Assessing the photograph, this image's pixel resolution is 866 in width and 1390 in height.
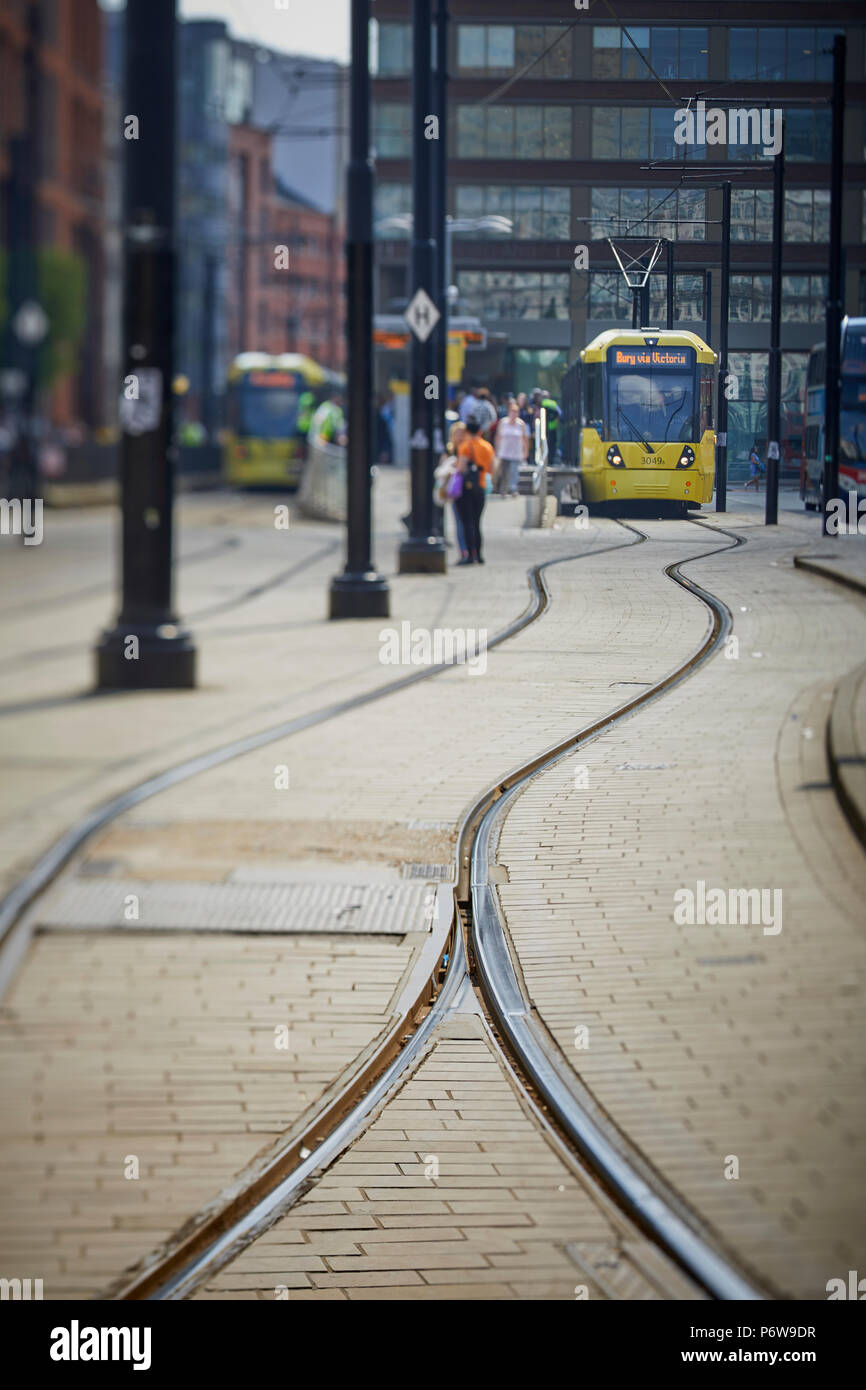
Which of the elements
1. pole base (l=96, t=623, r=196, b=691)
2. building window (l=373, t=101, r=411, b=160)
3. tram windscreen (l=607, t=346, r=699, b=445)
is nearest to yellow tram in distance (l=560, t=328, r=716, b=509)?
tram windscreen (l=607, t=346, r=699, b=445)

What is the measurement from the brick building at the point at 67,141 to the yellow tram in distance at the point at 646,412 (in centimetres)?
58

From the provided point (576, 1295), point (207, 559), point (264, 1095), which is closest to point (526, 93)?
point (207, 559)

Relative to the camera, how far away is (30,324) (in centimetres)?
191

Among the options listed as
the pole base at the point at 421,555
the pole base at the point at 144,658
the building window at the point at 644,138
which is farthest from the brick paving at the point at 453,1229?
the building window at the point at 644,138

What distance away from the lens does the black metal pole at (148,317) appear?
2172 millimetres

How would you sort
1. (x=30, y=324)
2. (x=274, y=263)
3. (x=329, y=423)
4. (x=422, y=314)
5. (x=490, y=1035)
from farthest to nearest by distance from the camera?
(x=329, y=423) → (x=490, y=1035) → (x=274, y=263) → (x=422, y=314) → (x=30, y=324)

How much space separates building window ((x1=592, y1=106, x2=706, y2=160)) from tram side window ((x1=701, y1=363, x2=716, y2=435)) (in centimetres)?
26

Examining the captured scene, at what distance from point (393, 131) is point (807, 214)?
0.57 metres

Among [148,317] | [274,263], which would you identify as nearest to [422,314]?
[274,263]

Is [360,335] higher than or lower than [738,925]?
higher

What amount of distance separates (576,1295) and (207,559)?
1.12 metres

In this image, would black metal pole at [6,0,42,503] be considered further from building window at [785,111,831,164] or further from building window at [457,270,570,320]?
building window at [785,111,831,164]

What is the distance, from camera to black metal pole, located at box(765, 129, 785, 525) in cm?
220

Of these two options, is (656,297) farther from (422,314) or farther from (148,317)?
(148,317)
